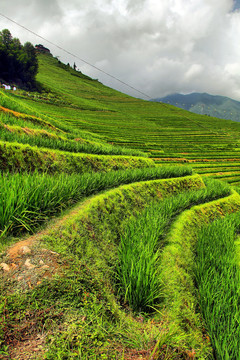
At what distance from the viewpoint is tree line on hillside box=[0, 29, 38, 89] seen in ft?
131

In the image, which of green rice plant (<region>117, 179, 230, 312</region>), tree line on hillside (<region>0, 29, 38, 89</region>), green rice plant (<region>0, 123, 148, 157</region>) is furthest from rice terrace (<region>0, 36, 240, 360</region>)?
tree line on hillside (<region>0, 29, 38, 89</region>)

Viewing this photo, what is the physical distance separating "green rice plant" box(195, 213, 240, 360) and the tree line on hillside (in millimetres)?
49225

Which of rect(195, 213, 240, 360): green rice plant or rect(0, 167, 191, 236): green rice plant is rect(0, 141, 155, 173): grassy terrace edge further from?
rect(195, 213, 240, 360): green rice plant

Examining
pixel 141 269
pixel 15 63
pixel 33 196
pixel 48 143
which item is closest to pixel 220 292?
pixel 141 269

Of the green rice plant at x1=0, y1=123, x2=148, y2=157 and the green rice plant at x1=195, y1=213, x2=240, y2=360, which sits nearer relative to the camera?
the green rice plant at x1=195, y1=213, x2=240, y2=360

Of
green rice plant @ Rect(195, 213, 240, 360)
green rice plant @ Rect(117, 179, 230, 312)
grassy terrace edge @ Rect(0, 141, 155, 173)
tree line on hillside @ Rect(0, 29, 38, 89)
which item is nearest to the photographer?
green rice plant @ Rect(195, 213, 240, 360)

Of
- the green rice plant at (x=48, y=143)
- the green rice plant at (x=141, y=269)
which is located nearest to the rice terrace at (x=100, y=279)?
the green rice plant at (x=141, y=269)

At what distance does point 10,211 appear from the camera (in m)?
1.78

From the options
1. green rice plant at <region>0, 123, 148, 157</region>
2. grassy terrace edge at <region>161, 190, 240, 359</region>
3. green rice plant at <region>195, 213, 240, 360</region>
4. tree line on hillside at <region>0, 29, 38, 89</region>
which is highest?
tree line on hillside at <region>0, 29, 38, 89</region>

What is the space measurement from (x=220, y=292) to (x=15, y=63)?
175 feet

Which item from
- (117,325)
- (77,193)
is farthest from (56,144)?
(117,325)

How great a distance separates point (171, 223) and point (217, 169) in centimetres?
1509

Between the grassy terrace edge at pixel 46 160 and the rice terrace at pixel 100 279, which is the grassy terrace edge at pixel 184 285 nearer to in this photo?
Answer: the rice terrace at pixel 100 279

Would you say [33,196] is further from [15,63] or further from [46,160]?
[15,63]
